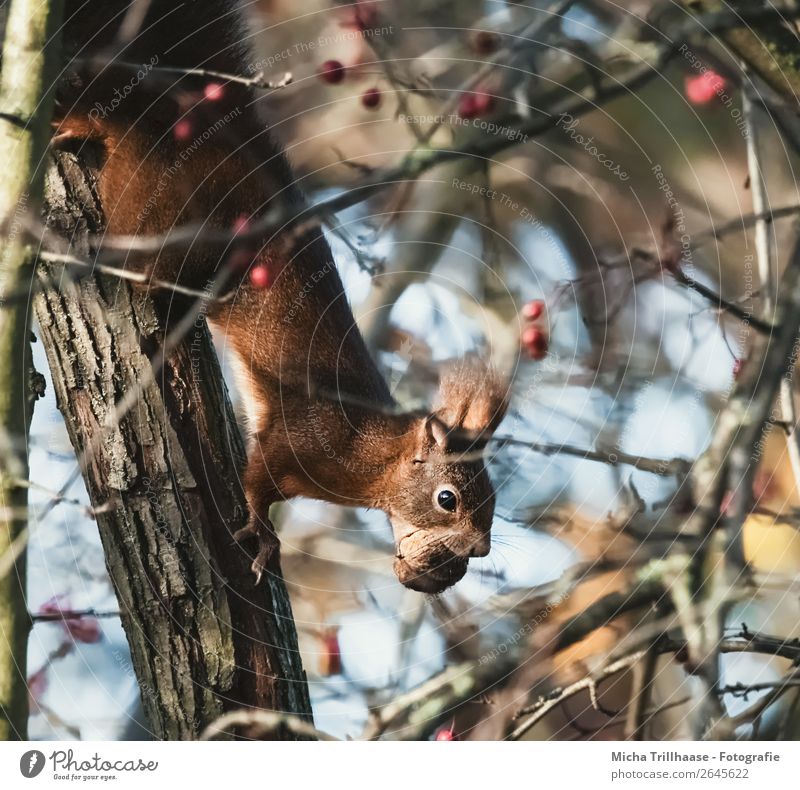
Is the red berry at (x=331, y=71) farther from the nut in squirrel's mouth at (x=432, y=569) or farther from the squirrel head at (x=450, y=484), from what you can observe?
the nut in squirrel's mouth at (x=432, y=569)

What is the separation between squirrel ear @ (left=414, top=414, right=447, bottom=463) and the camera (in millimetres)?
1850

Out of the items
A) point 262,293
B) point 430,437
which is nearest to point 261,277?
point 262,293

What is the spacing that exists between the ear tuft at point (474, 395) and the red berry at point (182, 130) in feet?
1.95

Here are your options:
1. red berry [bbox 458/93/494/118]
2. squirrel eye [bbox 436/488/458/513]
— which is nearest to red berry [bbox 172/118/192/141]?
red berry [bbox 458/93/494/118]

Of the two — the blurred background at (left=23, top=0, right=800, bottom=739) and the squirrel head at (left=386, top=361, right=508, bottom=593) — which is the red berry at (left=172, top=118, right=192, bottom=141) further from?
the squirrel head at (left=386, top=361, right=508, bottom=593)

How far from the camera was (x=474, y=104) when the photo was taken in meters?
1.63

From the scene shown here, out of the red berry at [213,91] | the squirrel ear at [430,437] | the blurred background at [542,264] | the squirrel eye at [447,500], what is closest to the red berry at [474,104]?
the blurred background at [542,264]

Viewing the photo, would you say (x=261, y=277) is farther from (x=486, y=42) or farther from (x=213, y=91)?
(x=486, y=42)

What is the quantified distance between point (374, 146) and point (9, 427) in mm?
735

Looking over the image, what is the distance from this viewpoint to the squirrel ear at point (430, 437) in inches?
72.8

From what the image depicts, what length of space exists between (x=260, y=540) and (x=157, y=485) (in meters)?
0.22

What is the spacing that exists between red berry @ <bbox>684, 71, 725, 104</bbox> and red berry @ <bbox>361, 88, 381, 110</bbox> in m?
0.52

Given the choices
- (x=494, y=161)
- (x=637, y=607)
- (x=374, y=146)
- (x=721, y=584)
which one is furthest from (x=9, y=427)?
(x=721, y=584)

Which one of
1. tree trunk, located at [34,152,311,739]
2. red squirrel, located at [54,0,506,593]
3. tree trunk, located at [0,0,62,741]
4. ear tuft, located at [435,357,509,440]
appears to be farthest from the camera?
ear tuft, located at [435,357,509,440]
